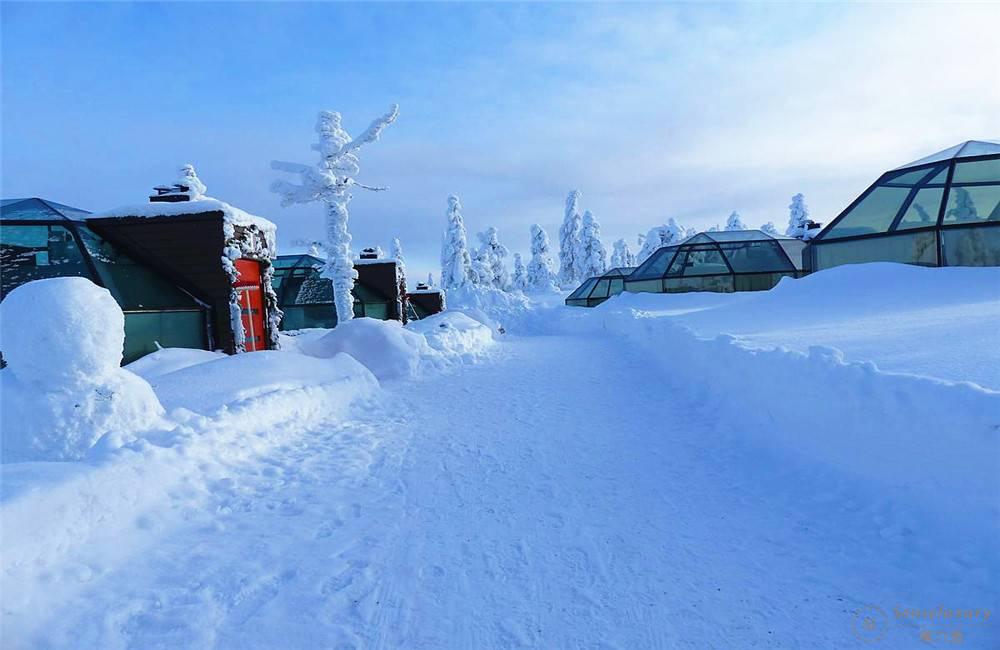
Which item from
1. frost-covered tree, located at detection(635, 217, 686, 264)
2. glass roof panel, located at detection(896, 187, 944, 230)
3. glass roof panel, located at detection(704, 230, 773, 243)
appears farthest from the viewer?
frost-covered tree, located at detection(635, 217, 686, 264)

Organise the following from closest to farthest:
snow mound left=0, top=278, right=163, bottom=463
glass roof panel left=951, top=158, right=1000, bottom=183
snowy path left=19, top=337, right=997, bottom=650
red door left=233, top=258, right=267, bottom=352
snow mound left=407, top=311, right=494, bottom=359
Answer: snowy path left=19, top=337, right=997, bottom=650
snow mound left=0, top=278, right=163, bottom=463
red door left=233, top=258, right=267, bottom=352
glass roof panel left=951, top=158, right=1000, bottom=183
snow mound left=407, top=311, right=494, bottom=359

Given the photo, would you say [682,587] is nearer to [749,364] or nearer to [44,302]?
[749,364]

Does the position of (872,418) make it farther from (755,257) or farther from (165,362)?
(755,257)

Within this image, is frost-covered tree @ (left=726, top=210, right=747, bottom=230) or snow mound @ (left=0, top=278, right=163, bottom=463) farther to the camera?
frost-covered tree @ (left=726, top=210, right=747, bottom=230)

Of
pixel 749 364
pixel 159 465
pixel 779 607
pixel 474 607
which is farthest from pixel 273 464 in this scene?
pixel 749 364

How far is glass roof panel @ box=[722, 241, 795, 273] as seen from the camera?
24.0 m

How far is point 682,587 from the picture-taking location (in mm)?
2938

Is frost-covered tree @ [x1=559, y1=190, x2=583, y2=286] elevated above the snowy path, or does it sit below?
above

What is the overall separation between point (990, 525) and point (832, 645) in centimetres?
134

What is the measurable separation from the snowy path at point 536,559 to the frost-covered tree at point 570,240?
58539 mm

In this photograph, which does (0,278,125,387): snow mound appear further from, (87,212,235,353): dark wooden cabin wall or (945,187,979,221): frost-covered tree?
(945,187,979,221): frost-covered tree

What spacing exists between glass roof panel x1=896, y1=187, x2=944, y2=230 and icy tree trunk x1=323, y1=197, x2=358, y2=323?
603 inches

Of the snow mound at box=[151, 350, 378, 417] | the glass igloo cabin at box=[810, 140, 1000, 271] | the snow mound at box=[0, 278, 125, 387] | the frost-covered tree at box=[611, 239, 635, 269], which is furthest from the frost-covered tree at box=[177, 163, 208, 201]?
the frost-covered tree at box=[611, 239, 635, 269]

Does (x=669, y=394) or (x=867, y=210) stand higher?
(x=867, y=210)
